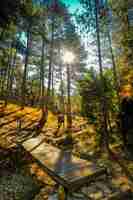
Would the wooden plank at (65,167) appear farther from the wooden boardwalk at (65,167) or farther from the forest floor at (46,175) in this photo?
the forest floor at (46,175)

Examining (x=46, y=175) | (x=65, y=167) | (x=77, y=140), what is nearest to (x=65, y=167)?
(x=65, y=167)

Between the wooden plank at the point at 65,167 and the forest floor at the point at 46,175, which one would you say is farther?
the wooden plank at the point at 65,167

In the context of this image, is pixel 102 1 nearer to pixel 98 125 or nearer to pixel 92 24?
pixel 92 24

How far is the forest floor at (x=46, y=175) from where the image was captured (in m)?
5.18

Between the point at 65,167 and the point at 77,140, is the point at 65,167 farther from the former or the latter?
the point at 77,140

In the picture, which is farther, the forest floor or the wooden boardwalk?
the wooden boardwalk

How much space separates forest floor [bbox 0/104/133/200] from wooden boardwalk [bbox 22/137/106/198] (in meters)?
0.21

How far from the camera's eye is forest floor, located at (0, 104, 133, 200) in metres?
5.18

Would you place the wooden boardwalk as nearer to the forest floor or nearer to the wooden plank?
the wooden plank

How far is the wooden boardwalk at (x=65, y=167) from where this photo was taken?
5410 millimetres

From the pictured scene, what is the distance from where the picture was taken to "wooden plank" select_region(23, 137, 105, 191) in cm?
545

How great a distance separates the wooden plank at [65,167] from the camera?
215 inches

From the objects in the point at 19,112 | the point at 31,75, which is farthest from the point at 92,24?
the point at 31,75

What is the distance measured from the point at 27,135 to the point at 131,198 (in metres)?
8.42
